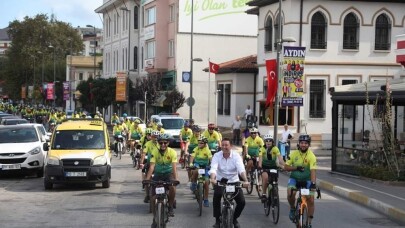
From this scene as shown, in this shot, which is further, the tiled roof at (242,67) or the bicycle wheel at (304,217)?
the tiled roof at (242,67)

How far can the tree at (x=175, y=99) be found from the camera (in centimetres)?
5038

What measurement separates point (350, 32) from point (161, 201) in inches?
1149

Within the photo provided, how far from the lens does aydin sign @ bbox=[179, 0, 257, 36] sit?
53.1 meters

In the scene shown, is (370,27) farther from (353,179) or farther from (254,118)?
(353,179)

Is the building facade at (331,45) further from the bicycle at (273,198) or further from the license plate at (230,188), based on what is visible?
the license plate at (230,188)

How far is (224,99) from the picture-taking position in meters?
45.6

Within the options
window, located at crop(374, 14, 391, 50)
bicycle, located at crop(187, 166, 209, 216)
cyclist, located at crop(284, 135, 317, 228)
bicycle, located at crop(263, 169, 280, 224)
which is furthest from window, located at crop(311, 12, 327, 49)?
cyclist, located at crop(284, 135, 317, 228)

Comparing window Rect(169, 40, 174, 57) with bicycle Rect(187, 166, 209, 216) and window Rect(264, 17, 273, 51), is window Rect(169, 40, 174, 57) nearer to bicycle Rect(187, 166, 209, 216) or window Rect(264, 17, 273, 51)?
window Rect(264, 17, 273, 51)

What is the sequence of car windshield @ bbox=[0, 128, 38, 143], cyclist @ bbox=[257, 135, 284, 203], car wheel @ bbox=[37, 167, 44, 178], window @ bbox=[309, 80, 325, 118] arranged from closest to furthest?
cyclist @ bbox=[257, 135, 284, 203] < car wheel @ bbox=[37, 167, 44, 178] < car windshield @ bbox=[0, 128, 38, 143] < window @ bbox=[309, 80, 325, 118]

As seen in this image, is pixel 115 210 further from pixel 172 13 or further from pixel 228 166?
pixel 172 13

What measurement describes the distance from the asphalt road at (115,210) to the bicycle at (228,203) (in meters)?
1.61

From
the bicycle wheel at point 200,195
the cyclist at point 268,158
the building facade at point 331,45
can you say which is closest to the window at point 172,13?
the building facade at point 331,45

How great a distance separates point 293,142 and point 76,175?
2005 cm

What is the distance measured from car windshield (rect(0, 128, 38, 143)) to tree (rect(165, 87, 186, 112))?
29.3m
